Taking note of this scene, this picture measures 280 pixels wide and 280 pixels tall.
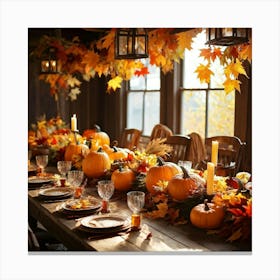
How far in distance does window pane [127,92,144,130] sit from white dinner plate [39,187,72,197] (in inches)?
106

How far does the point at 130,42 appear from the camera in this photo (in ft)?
6.93

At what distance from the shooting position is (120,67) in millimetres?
3033

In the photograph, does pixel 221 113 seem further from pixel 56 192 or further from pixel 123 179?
pixel 56 192

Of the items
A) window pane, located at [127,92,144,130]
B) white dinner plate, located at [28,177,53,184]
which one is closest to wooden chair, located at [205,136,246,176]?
white dinner plate, located at [28,177,53,184]

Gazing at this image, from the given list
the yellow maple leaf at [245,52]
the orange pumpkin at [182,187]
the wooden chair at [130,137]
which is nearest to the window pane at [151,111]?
the wooden chair at [130,137]

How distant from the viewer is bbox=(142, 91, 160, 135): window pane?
443 cm

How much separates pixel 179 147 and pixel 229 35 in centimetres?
136

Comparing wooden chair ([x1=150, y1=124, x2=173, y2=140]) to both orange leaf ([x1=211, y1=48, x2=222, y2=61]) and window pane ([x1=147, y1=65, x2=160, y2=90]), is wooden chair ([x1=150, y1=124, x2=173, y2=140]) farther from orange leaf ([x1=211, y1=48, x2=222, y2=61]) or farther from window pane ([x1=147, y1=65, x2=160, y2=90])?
orange leaf ([x1=211, y1=48, x2=222, y2=61])

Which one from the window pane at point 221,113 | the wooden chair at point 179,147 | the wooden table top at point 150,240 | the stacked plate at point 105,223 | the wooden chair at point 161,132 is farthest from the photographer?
the wooden chair at point 161,132

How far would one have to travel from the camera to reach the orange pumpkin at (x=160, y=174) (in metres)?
1.85

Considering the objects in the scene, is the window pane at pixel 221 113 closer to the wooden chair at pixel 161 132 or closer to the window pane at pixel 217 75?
the window pane at pixel 217 75

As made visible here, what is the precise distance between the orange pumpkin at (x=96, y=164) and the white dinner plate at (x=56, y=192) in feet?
0.61
